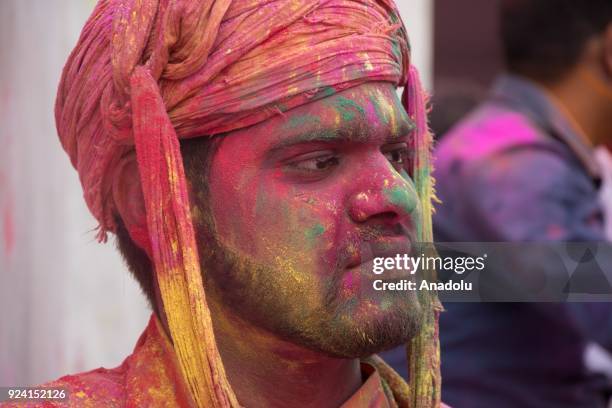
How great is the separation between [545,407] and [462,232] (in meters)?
0.74

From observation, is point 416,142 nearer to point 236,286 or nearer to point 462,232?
point 236,286

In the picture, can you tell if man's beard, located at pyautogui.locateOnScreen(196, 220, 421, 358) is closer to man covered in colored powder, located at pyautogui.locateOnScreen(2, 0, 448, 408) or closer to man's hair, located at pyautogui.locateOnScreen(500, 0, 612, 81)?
man covered in colored powder, located at pyautogui.locateOnScreen(2, 0, 448, 408)

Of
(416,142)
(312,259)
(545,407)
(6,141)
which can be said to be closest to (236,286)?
(312,259)

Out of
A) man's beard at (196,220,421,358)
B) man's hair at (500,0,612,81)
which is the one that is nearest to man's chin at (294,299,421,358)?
man's beard at (196,220,421,358)

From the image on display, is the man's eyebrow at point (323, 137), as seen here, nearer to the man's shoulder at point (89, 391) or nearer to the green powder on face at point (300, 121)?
the green powder on face at point (300, 121)

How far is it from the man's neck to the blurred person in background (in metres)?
1.79

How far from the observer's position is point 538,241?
4.15 meters

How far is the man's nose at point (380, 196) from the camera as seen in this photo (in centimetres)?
244

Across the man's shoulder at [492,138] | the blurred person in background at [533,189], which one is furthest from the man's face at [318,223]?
the man's shoulder at [492,138]

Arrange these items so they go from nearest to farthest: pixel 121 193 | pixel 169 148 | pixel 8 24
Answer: pixel 169 148 → pixel 121 193 → pixel 8 24

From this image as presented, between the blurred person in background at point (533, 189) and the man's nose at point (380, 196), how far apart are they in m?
1.80

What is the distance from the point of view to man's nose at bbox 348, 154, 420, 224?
244cm

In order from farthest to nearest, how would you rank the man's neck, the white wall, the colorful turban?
the white wall
the man's neck
the colorful turban

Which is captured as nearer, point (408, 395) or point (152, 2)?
point (152, 2)
